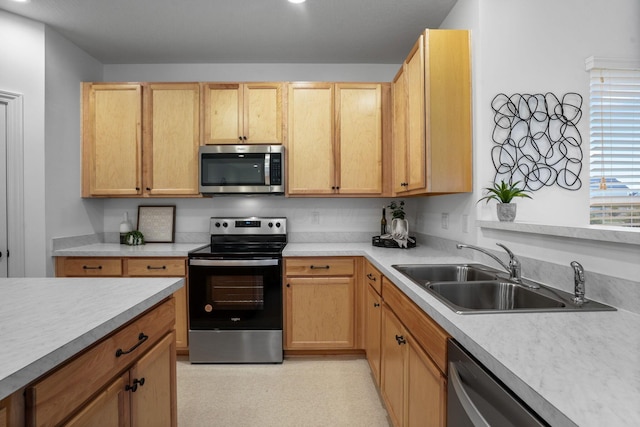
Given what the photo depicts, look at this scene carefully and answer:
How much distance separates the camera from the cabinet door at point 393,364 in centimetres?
155

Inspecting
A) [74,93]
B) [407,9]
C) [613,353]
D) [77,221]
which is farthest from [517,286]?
[74,93]

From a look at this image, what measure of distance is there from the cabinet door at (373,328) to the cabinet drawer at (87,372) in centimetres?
134

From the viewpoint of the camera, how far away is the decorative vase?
5.74 ft

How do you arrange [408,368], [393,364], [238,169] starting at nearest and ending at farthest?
[408,368] → [393,364] → [238,169]

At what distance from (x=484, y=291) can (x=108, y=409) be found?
151 cm

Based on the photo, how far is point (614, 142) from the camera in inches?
79.3

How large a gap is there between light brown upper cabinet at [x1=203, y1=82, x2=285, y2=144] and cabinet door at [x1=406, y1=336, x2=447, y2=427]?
210cm

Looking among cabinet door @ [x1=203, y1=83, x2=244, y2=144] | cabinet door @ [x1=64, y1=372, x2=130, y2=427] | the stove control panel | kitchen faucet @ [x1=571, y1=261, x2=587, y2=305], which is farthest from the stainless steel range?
kitchen faucet @ [x1=571, y1=261, x2=587, y2=305]

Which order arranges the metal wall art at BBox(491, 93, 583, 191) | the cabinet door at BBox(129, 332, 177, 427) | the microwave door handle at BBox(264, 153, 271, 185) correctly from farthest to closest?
the microwave door handle at BBox(264, 153, 271, 185) → the metal wall art at BBox(491, 93, 583, 191) → the cabinet door at BBox(129, 332, 177, 427)

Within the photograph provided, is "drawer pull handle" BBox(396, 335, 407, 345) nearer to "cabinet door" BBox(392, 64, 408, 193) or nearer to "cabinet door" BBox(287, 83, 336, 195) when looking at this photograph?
"cabinet door" BBox(392, 64, 408, 193)

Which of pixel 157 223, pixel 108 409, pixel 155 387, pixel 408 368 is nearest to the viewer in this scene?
pixel 108 409

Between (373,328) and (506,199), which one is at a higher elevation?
(506,199)

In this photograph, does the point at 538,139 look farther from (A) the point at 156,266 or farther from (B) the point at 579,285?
(A) the point at 156,266

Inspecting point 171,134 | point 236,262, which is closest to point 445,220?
point 236,262
